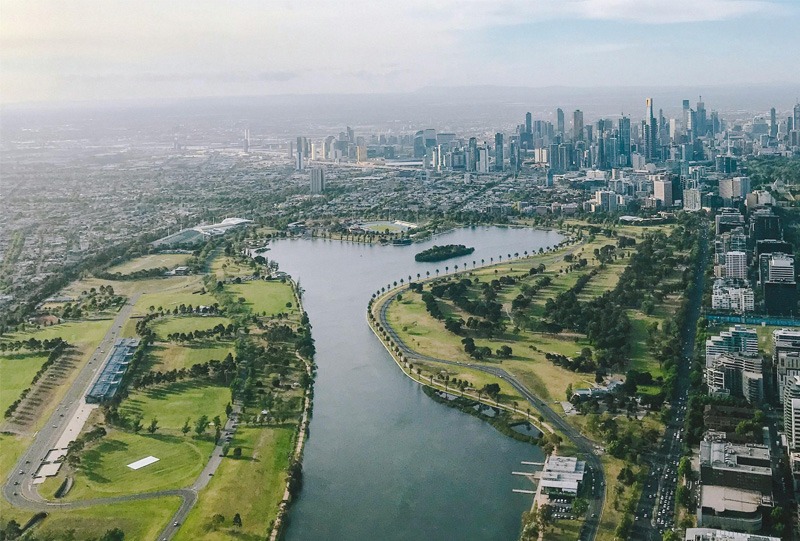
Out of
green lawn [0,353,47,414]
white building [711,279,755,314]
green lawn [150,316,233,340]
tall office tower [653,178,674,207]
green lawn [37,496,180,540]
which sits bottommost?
green lawn [37,496,180,540]

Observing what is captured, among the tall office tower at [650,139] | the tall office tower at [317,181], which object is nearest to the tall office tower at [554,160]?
the tall office tower at [650,139]

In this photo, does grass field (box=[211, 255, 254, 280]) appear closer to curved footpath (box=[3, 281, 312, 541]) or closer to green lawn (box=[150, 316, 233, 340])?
green lawn (box=[150, 316, 233, 340])

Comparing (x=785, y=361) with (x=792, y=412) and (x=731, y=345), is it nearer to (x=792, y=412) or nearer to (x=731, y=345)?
(x=731, y=345)

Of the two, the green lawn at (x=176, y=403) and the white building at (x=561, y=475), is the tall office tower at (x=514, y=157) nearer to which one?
the green lawn at (x=176, y=403)

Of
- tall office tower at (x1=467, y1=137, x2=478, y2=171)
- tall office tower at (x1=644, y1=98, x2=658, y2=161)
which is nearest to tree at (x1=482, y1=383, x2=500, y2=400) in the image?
tall office tower at (x1=467, y1=137, x2=478, y2=171)

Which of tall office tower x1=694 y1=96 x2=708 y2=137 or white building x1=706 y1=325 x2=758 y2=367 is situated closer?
white building x1=706 y1=325 x2=758 y2=367

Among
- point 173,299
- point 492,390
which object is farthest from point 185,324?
point 492,390
